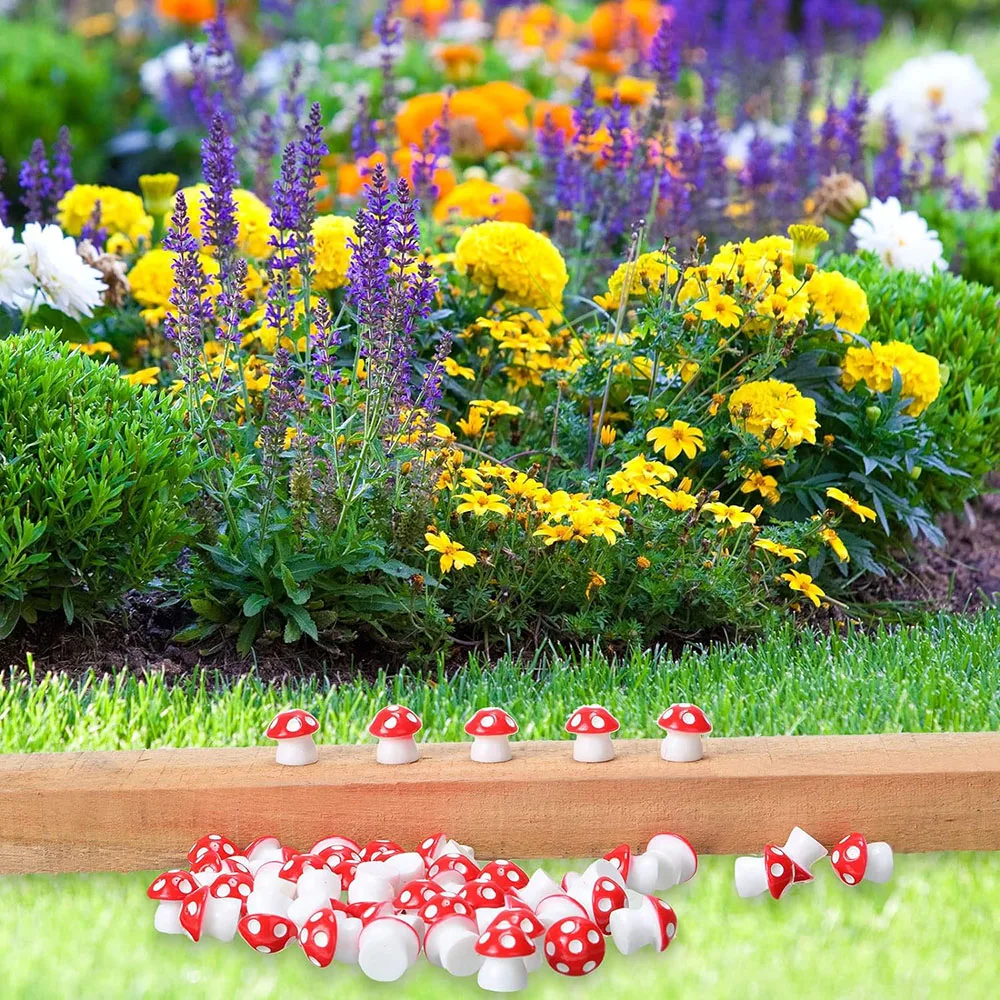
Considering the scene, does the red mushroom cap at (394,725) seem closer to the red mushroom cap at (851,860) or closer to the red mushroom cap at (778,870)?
the red mushroom cap at (778,870)

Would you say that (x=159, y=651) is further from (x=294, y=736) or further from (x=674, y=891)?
(x=674, y=891)

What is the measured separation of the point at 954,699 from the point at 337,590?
140 centimetres

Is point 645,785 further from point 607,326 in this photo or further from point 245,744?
point 607,326

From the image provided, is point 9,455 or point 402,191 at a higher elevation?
point 402,191

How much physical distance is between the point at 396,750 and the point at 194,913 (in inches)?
19.0

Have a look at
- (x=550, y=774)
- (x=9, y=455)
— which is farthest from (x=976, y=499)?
(x=9, y=455)

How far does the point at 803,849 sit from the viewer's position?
2.63 metres

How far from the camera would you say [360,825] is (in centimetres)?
274

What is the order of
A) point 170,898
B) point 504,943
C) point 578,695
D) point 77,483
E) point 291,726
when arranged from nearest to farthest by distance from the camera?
point 504,943
point 170,898
point 291,726
point 77,483
point 578,695

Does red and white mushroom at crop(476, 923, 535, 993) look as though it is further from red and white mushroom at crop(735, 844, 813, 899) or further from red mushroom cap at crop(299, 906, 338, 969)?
red and white mushroom at crop(735, 844, 813, 899)

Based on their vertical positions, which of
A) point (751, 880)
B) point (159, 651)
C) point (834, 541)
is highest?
point (751, 880)

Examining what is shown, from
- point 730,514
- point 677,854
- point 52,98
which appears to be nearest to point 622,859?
point 677,854

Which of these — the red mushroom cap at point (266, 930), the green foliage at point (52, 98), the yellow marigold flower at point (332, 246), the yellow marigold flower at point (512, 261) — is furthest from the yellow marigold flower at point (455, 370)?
the green foliage at point (52, 98)

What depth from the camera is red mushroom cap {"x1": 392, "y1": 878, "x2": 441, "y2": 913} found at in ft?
8.02
